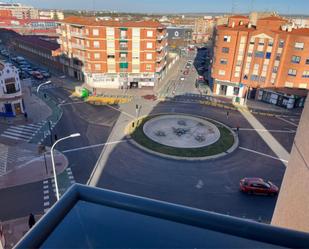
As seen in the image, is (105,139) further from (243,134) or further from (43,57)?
(43,57)

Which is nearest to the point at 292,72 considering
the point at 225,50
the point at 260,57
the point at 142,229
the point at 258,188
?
the point at 260,57

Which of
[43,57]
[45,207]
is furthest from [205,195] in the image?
[43,57]

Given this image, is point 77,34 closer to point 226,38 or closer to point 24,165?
point 226,38

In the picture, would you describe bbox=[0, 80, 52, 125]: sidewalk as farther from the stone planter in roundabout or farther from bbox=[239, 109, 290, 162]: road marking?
bbox=[239, 109, 290, 162]: road marking

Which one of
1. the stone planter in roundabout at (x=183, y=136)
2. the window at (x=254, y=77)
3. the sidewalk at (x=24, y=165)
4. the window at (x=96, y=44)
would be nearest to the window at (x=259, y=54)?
the window at (x=254, y=77)

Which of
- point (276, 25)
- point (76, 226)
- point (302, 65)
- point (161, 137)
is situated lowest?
point (161, 137)

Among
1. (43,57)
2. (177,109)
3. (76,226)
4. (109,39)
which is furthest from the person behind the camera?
(43,57)
